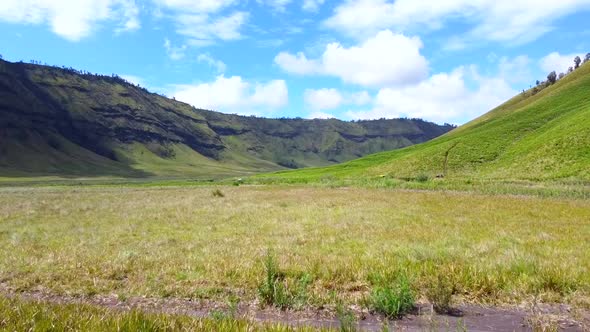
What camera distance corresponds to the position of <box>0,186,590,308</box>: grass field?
10234 millimetres

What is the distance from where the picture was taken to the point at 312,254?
1448cm

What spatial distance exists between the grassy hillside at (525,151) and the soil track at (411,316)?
53151 mm

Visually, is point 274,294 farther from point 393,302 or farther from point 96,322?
point 96,322

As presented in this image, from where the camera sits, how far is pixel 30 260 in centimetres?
1396

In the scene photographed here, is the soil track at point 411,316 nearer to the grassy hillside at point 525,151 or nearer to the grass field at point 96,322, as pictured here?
the grass field at point 96,322

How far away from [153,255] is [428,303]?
9382 millimetres

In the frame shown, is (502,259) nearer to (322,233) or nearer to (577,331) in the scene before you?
(577,331)

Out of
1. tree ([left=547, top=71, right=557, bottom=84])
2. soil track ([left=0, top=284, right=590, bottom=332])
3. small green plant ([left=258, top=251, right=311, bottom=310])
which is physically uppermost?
tree ([left=547, top=71, right=557, bottom=84])

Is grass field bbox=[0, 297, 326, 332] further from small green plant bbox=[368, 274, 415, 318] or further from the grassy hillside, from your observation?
the grassy hillside

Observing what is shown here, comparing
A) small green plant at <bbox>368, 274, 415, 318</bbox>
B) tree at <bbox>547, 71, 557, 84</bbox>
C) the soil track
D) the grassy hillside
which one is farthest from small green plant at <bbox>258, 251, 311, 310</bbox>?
tree at <bbox>547, 71, 557, 84</bbox>

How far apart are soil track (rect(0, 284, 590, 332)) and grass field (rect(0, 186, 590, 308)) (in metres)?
0.45

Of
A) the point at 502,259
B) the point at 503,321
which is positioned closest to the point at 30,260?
the point at 503,321

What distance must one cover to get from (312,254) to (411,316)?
6271 mm

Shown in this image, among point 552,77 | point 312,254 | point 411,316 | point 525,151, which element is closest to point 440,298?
point 411,316
